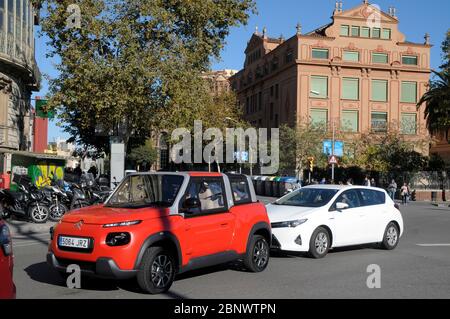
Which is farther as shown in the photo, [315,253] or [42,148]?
[42,148]

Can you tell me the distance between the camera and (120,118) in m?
22.9

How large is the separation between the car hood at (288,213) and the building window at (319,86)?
5284cm

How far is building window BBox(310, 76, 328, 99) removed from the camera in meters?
63.3

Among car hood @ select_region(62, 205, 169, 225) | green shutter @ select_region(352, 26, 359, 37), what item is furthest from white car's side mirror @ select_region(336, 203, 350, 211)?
green shutter @ select_region(352, 26, 359, 37)

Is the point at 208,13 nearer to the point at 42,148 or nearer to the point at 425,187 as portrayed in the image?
the point at 425,187

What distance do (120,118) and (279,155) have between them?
33.5 metres

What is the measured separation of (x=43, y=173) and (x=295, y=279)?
61.3 ft

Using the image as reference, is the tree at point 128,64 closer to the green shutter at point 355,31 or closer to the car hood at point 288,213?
the car hood at point 288,213

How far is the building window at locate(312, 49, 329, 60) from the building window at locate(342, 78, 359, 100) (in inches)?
132

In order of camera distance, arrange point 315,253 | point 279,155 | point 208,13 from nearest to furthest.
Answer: point 315,253, point 208,13, point 279,155

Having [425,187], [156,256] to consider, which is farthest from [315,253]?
[425,187]

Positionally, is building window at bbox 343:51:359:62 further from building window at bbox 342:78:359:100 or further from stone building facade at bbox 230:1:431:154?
building window at bbox 342:78:359:100

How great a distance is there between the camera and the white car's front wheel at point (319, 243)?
35.9 ft

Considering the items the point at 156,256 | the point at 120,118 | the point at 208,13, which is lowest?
the point at 156,256
